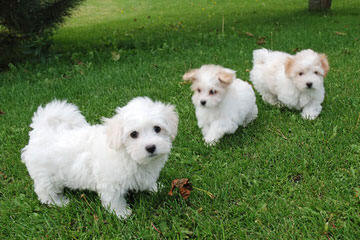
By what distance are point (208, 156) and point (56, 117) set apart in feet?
5.68

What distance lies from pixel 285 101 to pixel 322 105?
56 centimetres

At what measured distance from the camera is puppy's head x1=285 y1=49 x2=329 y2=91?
164 inches

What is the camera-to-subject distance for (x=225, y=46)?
26.2ft

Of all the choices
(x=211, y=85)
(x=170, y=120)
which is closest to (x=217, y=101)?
(x=211, y=85)

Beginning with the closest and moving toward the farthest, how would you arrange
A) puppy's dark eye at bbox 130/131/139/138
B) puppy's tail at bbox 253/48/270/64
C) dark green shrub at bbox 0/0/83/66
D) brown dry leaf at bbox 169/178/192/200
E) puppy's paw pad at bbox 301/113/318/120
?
puppy's dark eye at bbox 130/131/139/138 → brown dry leaf at bbox 169/178/192/200 → puppy's paw pad at bbox 301/113/318/120 → puppy's tail at bbox 253/48/270/64 → dark green shrub at bbox 0/0/83/66

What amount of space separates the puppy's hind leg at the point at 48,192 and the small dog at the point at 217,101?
1832mm

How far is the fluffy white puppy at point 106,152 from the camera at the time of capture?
249 centimetres

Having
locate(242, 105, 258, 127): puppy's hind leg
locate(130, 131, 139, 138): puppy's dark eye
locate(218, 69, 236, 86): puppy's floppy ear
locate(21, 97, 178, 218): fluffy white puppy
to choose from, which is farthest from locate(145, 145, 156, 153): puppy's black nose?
locate(242, 105, 258, 127): puppy's hind leg

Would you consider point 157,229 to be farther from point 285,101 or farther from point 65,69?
point 65,69

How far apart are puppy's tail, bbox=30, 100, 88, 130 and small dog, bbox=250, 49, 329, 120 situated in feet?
9.81

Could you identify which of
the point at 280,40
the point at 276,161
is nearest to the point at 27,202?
the point at 276,161

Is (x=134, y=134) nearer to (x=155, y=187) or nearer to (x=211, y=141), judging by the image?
(x=155, y=187)

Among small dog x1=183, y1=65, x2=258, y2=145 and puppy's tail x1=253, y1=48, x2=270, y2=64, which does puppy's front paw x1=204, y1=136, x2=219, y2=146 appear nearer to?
small dog x1=183, y1=65, x2=258, y2=145

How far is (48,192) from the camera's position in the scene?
9.64 ft
